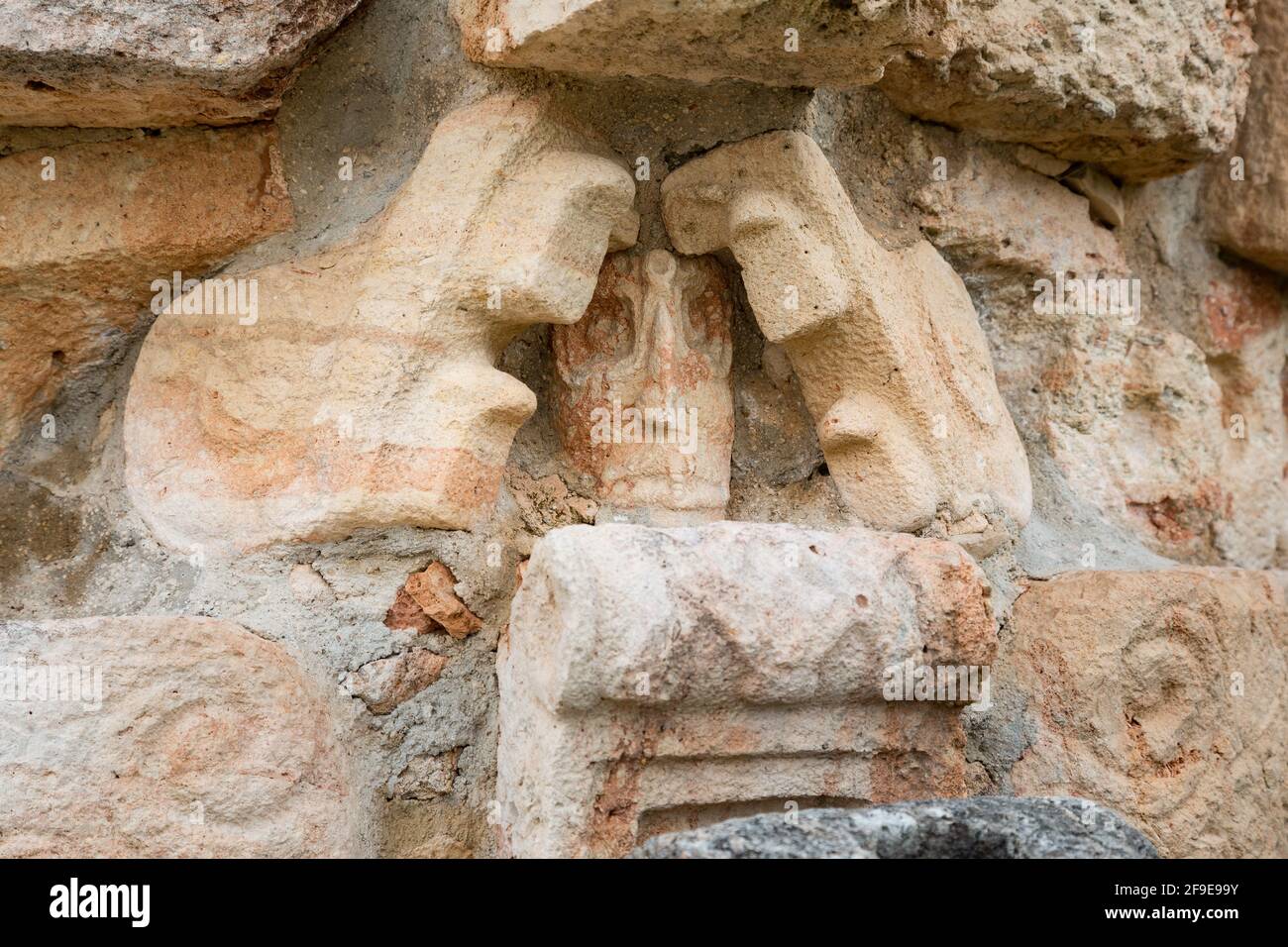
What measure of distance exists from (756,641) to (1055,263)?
112 cm

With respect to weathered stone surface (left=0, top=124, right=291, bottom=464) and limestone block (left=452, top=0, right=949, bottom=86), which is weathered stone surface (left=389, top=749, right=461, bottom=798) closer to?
weathered stone surface (left=0, top=124, right=291, bottom=464)

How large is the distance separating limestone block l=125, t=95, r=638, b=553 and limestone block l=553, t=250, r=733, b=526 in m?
0.13

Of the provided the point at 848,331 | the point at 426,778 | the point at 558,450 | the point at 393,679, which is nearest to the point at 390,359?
the point at 558,450

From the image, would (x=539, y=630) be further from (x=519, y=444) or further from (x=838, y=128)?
(x=838, y=128)

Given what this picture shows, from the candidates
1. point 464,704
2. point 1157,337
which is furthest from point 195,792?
point 1157,337

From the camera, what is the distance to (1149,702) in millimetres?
2076

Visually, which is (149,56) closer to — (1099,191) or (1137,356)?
(1099,191)

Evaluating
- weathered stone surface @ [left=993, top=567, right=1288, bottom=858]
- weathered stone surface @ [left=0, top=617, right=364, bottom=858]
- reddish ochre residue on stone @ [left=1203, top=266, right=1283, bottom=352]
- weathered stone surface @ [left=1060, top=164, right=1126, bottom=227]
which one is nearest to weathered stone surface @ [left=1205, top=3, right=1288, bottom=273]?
reddish ochre residue on stone @ [left=1203, top=266, right=1283, bottom=352]

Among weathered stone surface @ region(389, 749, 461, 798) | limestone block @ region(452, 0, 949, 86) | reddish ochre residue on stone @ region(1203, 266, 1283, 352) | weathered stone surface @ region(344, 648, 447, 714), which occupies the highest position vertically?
limestone block @ region(452, 0, 949, 86)

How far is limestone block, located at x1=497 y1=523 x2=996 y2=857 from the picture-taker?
159 cm

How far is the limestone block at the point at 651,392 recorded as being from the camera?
2.03 meters

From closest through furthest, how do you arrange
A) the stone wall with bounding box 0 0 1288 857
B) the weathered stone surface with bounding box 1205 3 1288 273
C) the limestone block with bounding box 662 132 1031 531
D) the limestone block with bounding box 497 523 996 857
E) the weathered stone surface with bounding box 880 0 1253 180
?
the limestone block with bounding box 497 523 996 857
the stone wall with bounding box 0 0 1288 857
the limestone block with bounding box 662 132 1031 531
the weathered stone surface with bounding box 880 0 1253 180
the weathered stone surface with bounding box 1205 3 1288 273

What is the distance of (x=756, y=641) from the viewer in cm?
163

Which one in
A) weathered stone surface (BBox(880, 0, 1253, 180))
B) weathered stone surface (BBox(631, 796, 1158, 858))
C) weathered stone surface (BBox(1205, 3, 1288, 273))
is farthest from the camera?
weathered stone surface (BBox(1205, 3, 1288, 273))
